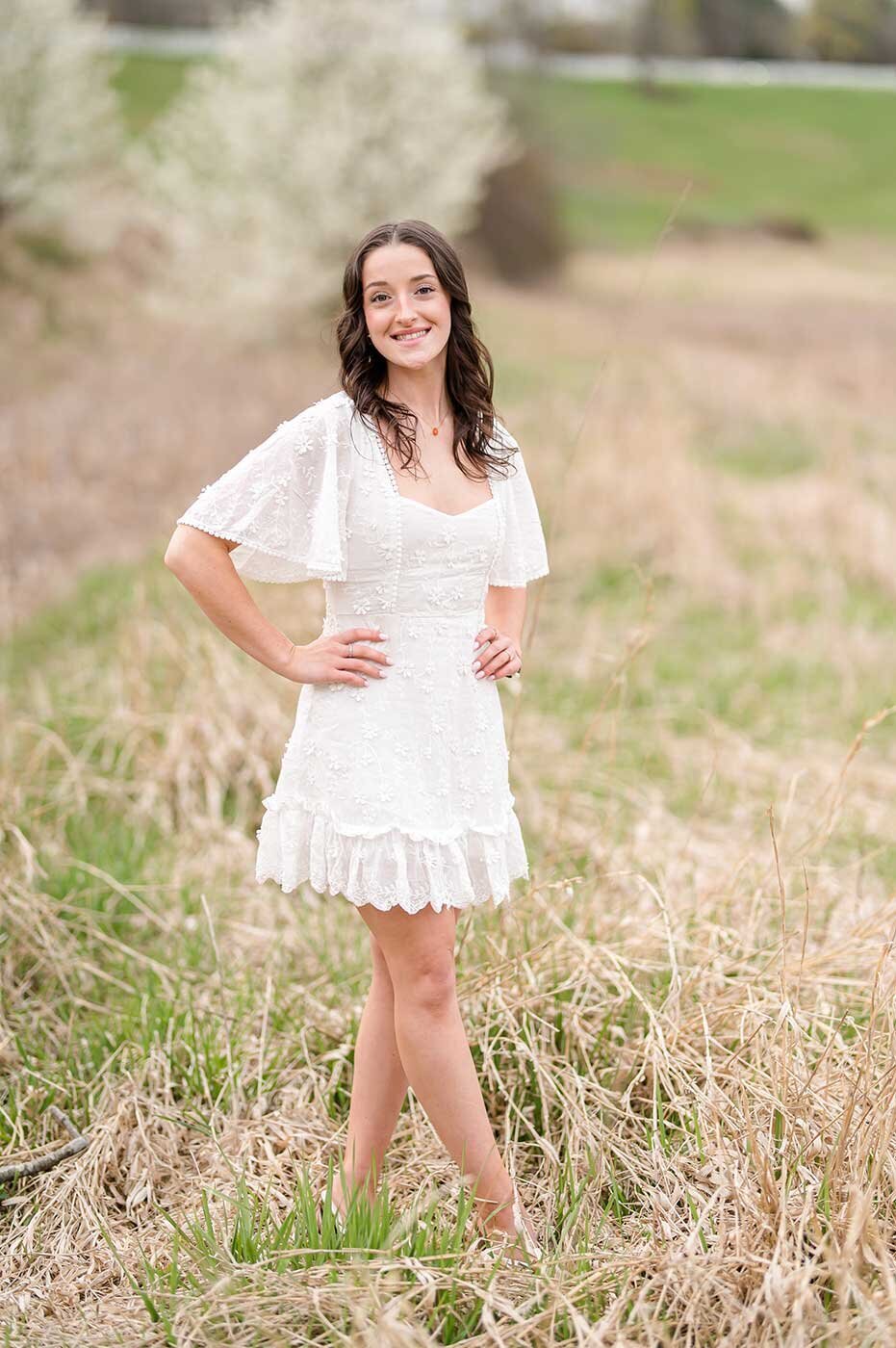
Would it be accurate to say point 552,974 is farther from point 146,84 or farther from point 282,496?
point 146,84

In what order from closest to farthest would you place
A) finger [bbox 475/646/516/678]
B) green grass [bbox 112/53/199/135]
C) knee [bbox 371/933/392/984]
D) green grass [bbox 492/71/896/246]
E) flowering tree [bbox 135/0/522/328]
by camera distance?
finger [bbox 475/646/516/678] → knee [bbox 371/933/392/984] → flowering tree [bbox 135/0/522/328] → green grass [bbox 112/53/199/135] → green grass [bbox 492/71/896/246]

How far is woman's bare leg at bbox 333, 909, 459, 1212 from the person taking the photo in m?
2.28

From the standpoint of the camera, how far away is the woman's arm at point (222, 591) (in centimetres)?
207

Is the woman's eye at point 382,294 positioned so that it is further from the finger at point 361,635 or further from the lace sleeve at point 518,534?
the finger at point 361,635

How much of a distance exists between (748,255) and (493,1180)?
88.9ft

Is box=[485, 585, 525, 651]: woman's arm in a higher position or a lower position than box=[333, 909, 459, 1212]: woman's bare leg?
higher

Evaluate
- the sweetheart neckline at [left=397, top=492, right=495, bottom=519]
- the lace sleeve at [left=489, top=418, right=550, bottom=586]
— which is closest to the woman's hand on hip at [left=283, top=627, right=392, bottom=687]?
the sweetheart neckline at [left=397, top=492, right=495, bottom=519]

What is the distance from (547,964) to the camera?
278 centimetres

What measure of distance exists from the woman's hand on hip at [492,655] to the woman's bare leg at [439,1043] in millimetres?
426

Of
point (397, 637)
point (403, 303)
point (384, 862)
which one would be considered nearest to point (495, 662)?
point (397, 637)

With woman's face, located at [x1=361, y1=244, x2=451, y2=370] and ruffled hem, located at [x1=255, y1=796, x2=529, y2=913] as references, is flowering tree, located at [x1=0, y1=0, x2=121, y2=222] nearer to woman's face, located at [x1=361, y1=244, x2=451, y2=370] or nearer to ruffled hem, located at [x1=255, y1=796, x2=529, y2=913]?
woman's face, located at [x1=361, y1=244, x2=451, y2=370]

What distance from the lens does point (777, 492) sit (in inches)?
317

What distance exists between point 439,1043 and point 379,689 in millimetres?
634

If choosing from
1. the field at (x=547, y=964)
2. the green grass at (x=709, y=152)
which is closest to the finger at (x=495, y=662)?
the field at (x=547, y=964)
